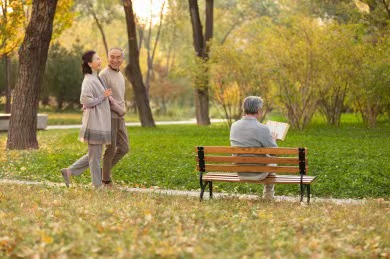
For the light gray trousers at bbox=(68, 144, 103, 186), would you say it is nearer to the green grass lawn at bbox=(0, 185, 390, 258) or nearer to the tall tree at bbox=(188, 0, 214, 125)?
the green grass lawn at bbox=(0, 185, 390, 258)

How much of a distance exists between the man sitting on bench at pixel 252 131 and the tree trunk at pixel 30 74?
32.7 feet

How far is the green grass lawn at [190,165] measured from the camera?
12.3m

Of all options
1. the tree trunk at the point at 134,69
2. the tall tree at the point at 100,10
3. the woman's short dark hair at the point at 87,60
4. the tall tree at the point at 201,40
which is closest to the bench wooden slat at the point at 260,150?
the woman's short dark hair at the point at 87,60

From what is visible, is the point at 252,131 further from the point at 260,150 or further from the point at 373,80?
the point at 373,80

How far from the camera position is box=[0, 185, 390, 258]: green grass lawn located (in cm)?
633

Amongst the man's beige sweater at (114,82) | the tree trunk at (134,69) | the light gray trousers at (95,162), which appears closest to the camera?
the light gray trousers at (95,162)

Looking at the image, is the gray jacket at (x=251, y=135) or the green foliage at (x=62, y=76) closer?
the gray jacket at (x=251, y=135)

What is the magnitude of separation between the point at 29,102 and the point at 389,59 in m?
12.5

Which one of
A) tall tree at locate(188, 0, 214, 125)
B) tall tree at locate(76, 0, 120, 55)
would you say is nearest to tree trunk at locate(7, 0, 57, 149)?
tall tree at locate(188, 0, 214, 125)

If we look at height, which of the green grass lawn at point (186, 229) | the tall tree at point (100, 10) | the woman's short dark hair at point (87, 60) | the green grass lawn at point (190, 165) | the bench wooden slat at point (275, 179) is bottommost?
the green grass lawn at point (190, 165)

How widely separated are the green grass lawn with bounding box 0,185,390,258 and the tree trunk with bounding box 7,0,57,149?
9.37 metres

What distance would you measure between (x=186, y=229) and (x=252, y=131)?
2907 millimetres

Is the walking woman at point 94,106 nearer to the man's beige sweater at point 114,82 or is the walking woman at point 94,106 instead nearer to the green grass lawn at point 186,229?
the man's beige sweater at point 114,82

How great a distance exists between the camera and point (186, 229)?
24.0ft
